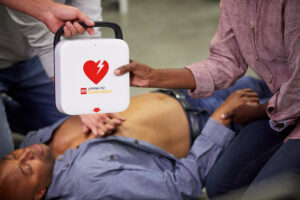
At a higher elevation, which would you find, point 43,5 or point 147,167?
point 43,5

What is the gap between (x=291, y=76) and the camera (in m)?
1.19

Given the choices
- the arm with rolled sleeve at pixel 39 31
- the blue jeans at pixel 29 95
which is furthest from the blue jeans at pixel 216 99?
the blue jeans at pixel 29 95

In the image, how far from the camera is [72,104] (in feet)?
3.09

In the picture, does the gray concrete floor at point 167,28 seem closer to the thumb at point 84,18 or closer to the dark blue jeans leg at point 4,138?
the dark blue jeans leg at point 4,138

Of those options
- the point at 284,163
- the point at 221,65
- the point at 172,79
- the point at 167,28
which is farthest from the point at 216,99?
the point at 167,28

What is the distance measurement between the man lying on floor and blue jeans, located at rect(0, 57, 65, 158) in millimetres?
275

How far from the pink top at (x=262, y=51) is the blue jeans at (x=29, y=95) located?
2.89 feet

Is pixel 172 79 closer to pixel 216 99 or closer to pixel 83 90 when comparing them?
pixel 83 90

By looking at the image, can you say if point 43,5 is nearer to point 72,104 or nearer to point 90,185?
point 72,104

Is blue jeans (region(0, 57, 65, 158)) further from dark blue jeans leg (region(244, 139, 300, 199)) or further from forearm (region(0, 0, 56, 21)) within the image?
dark blue jeans leg (region(244, 139, 300, 199))

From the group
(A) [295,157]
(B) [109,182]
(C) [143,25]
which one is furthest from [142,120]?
(C) [143,25]

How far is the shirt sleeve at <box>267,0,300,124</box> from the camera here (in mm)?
1103

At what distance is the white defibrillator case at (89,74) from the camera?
0.92m

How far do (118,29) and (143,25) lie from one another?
2.56 metres
